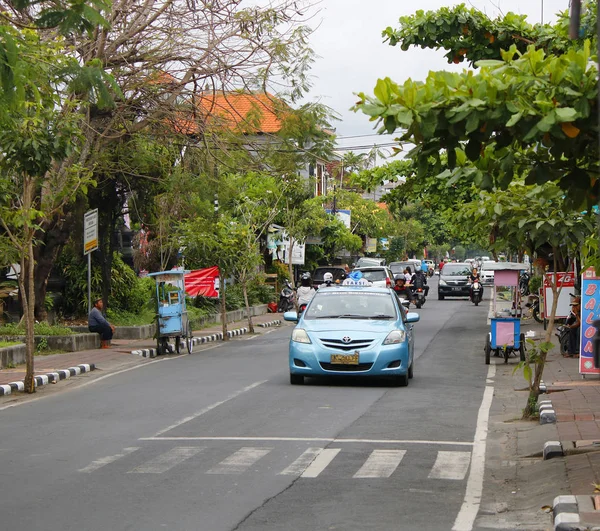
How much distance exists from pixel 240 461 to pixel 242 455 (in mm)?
336

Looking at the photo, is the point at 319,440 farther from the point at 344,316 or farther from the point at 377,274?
the point at 377,274

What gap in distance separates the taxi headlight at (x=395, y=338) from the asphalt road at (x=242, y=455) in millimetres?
771

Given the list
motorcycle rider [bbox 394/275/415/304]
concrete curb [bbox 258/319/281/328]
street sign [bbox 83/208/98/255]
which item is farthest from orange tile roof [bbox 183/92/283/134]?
motorcycle rider [bbox 394/275/415/304]

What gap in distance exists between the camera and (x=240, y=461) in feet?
31.9

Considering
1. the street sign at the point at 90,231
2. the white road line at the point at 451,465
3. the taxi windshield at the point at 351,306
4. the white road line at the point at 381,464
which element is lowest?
the white road line at the point at 451,465

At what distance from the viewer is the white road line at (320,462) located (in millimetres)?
9172

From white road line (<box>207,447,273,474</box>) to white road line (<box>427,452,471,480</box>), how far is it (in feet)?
5.74

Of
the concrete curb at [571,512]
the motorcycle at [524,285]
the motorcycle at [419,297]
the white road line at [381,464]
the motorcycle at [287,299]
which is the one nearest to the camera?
the concrete curb at [571,512]

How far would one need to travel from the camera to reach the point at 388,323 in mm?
16484

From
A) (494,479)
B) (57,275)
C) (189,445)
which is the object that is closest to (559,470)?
(494,479)

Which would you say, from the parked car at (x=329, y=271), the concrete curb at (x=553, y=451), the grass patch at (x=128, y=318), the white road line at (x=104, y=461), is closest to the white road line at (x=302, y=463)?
the white road line at (x=104, y=461)

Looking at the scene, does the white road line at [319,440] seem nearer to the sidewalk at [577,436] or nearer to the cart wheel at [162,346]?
the sidewalk at [577,436]

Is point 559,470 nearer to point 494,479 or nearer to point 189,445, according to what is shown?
point 494,479

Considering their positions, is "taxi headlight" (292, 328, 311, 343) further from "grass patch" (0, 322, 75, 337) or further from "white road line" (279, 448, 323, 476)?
"grass patch" (0, 322, 75, 337)
